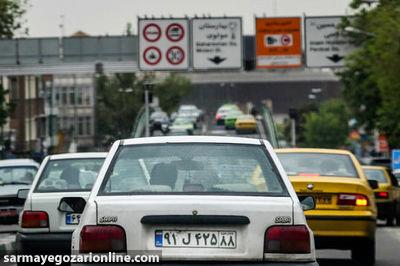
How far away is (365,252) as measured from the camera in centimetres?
1666

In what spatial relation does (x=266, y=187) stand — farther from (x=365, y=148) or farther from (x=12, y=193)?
(x=365, y=148)

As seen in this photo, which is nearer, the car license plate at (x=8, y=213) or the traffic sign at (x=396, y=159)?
the car license plate at (x=8, y=213)

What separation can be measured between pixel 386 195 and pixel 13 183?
8.60 m

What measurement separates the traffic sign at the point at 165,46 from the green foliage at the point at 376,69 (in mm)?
6909

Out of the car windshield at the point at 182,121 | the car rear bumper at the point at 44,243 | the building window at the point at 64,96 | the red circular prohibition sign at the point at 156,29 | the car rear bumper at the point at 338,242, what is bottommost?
the building window at the point at 64,96

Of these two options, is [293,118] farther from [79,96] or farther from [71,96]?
[71,96]

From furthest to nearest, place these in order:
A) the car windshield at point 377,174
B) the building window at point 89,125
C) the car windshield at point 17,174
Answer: the building window at point 89,125 → the car windshield at point 377,174 → the car windshield at point 17,174

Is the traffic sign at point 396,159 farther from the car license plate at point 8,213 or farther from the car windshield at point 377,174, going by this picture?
the car license plate at point 8,213

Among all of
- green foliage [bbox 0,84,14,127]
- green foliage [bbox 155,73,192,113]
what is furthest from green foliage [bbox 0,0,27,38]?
green foliage [bbox 155,73,192,113]

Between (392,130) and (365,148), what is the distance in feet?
202

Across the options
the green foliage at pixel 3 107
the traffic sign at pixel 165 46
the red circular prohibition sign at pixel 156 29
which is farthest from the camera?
the traffic sign at pixel 165 46

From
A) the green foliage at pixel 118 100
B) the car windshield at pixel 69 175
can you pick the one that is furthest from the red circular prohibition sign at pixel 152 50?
the green foliage at pixel 118 100

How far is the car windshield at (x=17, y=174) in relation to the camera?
2869 cm

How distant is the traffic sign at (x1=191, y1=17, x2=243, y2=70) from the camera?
58.5 m
